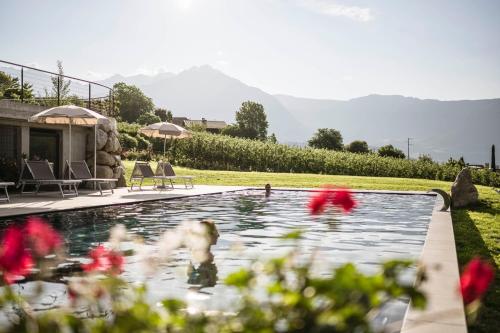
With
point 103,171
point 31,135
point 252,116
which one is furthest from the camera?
point 252,116

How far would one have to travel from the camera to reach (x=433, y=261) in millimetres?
5977

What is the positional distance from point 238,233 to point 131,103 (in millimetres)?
83574

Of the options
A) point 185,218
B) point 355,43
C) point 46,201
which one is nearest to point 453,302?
point 185,218

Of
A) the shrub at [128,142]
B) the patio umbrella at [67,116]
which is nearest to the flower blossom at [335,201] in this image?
the patio umbrella at [67,116]

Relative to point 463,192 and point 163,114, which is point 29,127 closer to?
point 463,192

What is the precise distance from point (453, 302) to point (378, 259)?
290 centimetres

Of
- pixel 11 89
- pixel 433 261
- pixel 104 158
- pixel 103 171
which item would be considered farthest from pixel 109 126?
pixel 433 261

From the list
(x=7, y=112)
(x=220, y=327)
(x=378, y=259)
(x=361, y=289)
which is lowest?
(x=378, y=259)

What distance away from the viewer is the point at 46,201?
42.9 ft

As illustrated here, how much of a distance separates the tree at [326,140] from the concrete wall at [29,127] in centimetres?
6621

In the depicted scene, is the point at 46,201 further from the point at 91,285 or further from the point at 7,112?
the point at 91,285

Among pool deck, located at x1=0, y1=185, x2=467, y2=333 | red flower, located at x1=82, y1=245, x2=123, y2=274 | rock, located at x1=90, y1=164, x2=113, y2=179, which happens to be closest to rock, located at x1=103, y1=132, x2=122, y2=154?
rock, located at x1=90, y1=164, x2=113, y2=179

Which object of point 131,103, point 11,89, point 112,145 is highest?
point 131,103

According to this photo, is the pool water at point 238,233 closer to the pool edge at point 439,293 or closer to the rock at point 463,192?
the pool edge at point 439,293
